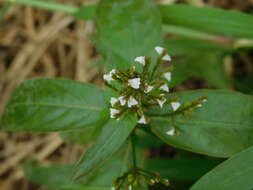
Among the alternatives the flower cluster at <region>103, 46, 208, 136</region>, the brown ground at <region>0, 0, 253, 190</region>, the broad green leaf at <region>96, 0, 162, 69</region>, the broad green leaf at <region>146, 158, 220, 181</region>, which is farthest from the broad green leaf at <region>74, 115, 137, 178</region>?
the brown ground at <region>0, 0, 253, 190</region>

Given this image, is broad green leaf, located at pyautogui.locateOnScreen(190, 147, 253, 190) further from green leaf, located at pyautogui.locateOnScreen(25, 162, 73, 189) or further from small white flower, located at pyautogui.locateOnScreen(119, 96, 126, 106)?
green leaf, located at pyautogui.locateOnScreen(25, 162, 73, 189)

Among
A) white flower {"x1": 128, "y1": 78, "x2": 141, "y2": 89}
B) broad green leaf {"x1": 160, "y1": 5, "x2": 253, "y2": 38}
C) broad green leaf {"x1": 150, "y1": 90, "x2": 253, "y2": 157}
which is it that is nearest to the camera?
white flower {"x1": 128, "y1": 78, "x2": 141, "y2": 89}

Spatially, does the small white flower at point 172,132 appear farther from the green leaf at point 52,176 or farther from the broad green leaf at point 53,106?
the green leaf at point 52,176

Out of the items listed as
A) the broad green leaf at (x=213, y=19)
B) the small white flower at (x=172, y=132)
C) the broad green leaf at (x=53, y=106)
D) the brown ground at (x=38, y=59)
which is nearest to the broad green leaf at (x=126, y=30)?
the broad green leaf at (x=53, y=106)

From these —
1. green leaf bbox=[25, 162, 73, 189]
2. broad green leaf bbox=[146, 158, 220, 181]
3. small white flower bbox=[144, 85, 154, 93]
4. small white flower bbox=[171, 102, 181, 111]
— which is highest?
small white flower bbox=[144, 85, 154, 93]

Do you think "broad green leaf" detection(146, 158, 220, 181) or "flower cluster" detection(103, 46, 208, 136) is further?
"broad green leaf" detection(146, 158, 220, 181)

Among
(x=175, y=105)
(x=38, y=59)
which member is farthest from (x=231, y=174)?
(x=38, y=59)
